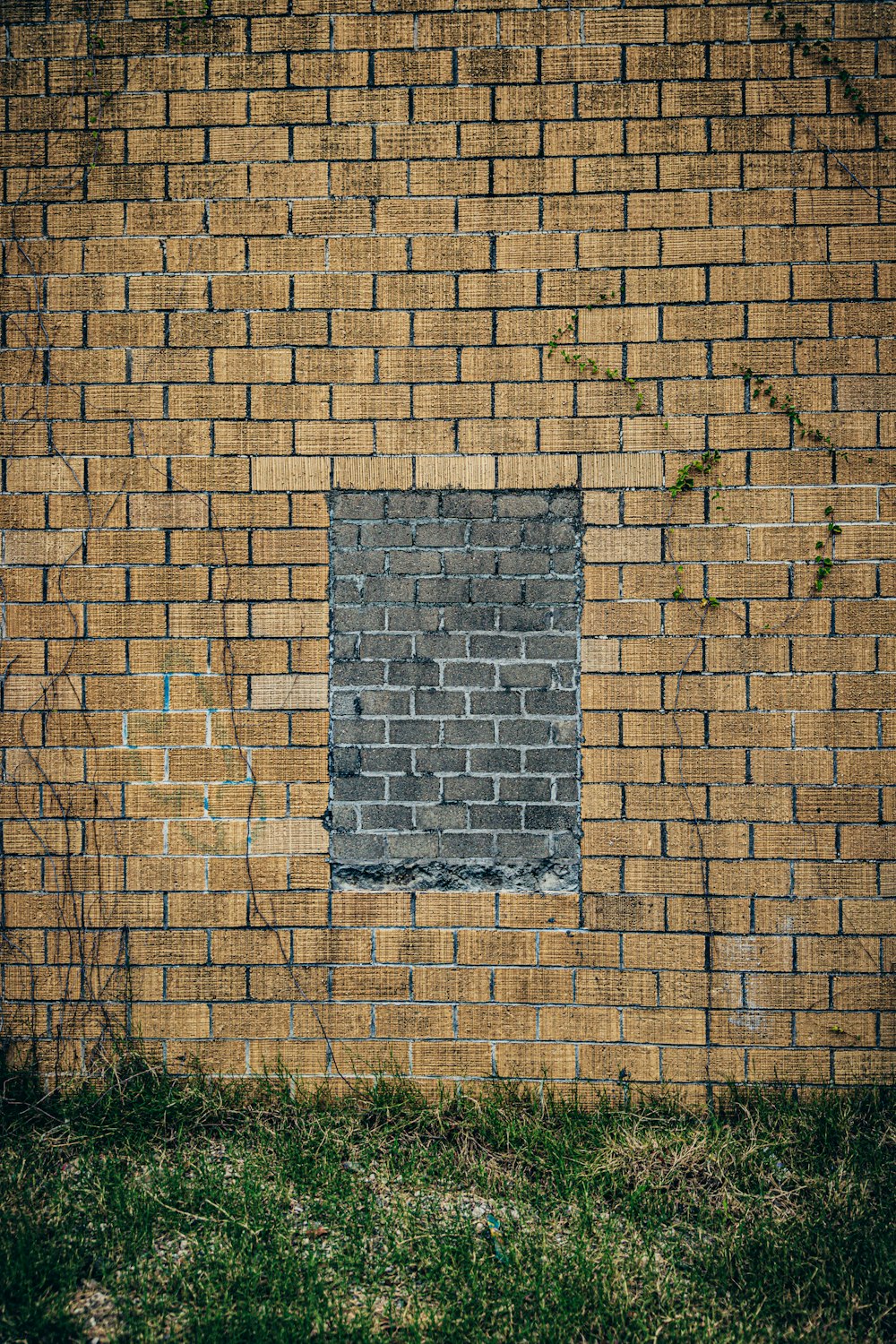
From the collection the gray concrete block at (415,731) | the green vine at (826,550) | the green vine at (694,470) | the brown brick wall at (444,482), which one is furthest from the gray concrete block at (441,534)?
the green vine at (826,550)

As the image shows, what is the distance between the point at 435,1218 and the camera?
8.07ft

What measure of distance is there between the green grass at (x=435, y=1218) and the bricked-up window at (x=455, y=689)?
855 mm

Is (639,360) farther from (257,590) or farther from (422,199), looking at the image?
(257,590)

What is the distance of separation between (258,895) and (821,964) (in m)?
2.05

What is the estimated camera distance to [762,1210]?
2.49 meters

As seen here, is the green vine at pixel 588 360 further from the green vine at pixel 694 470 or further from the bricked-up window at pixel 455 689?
the bricked-up window at pixel 455 689

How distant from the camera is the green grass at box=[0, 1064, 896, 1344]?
86.6 inches

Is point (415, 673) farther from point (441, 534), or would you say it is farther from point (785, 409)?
point (785, 409)

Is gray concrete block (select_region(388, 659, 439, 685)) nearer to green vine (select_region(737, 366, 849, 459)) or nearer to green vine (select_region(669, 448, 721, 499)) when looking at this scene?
green vine (select_region(669, 448, 721, 499))

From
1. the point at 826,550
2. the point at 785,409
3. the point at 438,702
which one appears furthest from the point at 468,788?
the point at 785,409

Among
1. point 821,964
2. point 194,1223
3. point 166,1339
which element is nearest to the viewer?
point 166,1339

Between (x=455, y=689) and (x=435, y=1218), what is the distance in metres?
1.69

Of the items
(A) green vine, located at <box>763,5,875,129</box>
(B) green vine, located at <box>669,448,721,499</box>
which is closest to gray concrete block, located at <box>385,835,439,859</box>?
(B) green vine, located at <box>669,448,721,499</box>

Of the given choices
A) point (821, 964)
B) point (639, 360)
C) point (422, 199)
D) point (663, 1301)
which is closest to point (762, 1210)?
point (663, 1301)
